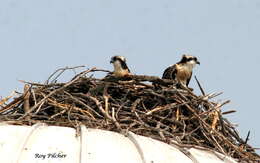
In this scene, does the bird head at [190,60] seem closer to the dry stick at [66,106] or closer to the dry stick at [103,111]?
the dry stick at [103,111]

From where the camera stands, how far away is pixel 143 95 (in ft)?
40.3

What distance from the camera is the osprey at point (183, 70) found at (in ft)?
45.5

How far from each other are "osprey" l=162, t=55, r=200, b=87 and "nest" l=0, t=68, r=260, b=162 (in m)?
1.28

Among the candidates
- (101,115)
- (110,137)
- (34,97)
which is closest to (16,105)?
(34,97)

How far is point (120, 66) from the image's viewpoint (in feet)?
44.3

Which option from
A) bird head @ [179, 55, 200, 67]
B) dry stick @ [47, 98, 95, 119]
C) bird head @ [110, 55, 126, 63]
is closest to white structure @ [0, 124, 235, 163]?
dry stick @ [47, 98, 95, 119]

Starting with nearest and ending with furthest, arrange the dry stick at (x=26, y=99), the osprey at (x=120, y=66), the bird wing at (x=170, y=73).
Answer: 1. the dry stick at (x=26, y=99)
2. the osprey at (x=120, y=66)
3. the bird wing at (x=170, y=73)

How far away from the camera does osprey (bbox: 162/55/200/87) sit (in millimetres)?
13867

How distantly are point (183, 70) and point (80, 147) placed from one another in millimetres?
4390

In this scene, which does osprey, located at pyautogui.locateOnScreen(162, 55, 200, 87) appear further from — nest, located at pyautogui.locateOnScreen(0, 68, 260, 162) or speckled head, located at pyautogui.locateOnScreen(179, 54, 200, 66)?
nest, located at pyautogui.locateOnScreen(0, 68, 260, 162)

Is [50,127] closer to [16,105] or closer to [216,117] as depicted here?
[16,105]

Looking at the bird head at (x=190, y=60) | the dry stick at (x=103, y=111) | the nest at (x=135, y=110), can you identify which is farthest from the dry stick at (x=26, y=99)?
the bird head at (x=190, y=60)

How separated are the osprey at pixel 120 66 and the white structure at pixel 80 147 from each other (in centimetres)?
287

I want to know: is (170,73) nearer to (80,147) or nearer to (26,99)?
(26,99)
